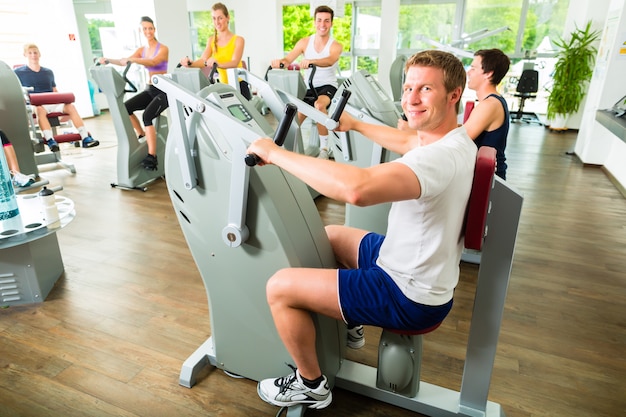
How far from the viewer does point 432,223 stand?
1.24 meters

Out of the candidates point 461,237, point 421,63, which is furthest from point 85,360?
point 421,63

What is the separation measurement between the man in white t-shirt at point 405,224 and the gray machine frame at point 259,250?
0.39 ft

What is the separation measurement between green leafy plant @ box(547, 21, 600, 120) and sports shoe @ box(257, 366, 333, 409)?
7.41m

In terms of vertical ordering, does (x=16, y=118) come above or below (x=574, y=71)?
below

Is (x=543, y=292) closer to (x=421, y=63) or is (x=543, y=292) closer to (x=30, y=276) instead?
(x=421, y=63)

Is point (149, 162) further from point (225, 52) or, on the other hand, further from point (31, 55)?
point (31, 55)

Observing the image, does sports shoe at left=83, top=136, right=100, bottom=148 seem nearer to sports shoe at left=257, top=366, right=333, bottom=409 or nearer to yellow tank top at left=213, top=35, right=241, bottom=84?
yellow tank top at left=213, top=35, right=241, bottom=84

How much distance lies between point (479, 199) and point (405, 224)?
223 millimetres

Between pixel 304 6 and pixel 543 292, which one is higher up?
pixel 304 6

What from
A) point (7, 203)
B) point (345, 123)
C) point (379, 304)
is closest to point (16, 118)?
point (7, 203)

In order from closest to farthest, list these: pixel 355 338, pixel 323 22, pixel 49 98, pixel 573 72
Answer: pixel 355 338 < pixel 323 22 < pixel 49 98 < pixel 573 72

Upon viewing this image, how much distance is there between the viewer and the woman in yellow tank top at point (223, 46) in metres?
4.18

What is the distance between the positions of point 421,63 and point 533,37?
8930mm

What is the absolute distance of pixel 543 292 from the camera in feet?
8.43
